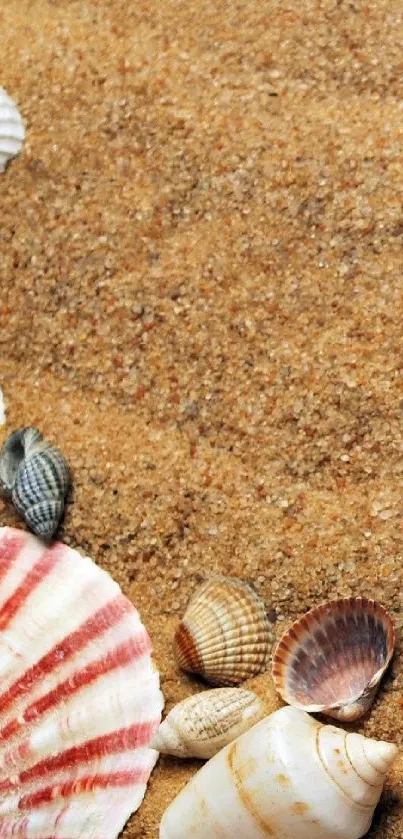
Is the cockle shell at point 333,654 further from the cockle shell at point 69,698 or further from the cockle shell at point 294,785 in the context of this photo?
the cockle shell at point 69,698

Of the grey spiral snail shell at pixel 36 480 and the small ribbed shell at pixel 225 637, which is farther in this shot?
the grey spiral snail shell at pixel 36 480

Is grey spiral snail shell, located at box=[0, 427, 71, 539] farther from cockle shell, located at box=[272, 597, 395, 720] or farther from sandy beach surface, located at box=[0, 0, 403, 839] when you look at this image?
cockle shell, located at box=[272, 597, 395, 720]

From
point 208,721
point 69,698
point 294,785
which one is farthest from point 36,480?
point 294,785

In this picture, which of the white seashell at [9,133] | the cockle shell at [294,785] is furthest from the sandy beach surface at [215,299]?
the cockle shell at [294,785]

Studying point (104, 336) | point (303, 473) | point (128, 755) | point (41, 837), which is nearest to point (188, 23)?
point (104, 336)

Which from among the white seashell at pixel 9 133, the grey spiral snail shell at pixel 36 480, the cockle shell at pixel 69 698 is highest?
the white seashell at pixel 9 133
